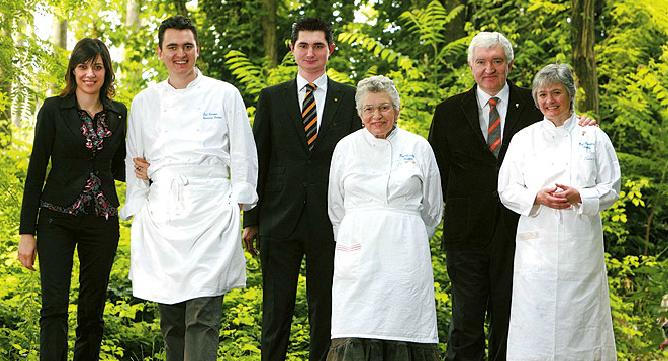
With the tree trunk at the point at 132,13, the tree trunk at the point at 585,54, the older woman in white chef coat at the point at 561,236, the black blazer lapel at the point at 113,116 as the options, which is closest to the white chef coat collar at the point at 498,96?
the older woman in white chef coat at the point at 561,236

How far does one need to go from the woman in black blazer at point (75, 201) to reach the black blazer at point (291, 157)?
2.95ft

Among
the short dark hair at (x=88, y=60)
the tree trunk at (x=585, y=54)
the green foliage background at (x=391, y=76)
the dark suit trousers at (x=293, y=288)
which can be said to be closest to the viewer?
the short dark hair at (x=88, y=60)

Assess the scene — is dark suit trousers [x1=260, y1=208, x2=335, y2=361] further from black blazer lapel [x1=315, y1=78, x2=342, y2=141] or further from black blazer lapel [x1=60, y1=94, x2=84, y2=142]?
black blazer lapel [x1=60, y1=94, x2=84, y2=142]

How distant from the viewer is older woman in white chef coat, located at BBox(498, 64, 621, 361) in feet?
20.1

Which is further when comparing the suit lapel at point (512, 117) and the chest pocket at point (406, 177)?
the suit lapel at point (512, 117)

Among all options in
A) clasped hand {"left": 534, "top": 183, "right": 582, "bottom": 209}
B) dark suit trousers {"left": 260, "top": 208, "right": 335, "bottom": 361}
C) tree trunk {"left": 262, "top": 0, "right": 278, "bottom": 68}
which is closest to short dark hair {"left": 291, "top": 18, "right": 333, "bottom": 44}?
dark suit trousers {"left": 260, "top": 208, "right": 335, "bottom": 361}

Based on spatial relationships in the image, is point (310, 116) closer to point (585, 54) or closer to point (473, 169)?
Result: point (473, 169)

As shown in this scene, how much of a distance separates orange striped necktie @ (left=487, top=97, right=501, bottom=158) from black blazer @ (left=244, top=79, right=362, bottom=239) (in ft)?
2.66

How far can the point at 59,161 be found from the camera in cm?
635

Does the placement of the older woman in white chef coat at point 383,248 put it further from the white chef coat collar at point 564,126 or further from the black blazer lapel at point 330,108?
the white chef coat collar at point 564,126

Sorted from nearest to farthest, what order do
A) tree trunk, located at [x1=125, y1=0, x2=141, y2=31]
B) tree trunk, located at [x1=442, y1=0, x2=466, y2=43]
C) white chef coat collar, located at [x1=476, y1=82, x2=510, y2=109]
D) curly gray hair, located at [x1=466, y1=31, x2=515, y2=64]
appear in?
1. curly gray hair, located at [x1=466, y1=31, x2=515, y2=64]
2. white chef coat collar, located at [x1=476, y1=82, x2=510, y2=109]
3. tree trunk, located at [x1=442, y1=0, x2=466, y2=43]
4. tree trunk, located at [x1=125, y1=0, x2=141, y2=31]

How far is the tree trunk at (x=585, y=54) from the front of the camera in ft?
35.9

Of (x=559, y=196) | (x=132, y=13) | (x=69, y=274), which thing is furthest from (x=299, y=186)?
(x=132, y=13)

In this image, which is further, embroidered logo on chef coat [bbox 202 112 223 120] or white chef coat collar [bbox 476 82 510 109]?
white chef coat collar [bbox 476 82 510 109]
